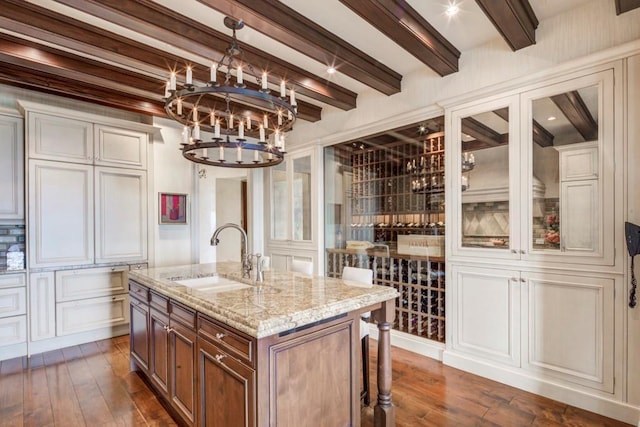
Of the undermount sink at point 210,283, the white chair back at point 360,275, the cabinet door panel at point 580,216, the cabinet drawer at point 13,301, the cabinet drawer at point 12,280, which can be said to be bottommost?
the cabinet drawer at point 13,301

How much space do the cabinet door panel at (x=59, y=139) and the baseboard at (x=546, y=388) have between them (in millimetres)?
4434

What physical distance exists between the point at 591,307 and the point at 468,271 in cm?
88

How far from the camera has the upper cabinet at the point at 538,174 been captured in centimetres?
233

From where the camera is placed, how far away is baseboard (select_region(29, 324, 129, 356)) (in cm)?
351

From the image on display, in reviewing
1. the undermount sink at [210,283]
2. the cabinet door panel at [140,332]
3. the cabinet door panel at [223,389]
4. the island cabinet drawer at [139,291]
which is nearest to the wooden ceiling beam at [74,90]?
the island cabinet drawer at [139,291]

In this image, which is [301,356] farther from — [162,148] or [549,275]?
[162,148]

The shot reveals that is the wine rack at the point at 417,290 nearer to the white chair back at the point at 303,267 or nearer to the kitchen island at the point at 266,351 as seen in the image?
the white chair back at the point at 303,267

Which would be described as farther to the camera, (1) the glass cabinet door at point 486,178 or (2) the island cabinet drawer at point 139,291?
(1) the glass cabinet door at point 486,178

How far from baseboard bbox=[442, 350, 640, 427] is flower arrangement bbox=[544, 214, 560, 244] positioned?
108 centimetres

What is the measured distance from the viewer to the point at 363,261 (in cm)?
416

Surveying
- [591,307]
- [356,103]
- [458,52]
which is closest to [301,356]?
[591,307]

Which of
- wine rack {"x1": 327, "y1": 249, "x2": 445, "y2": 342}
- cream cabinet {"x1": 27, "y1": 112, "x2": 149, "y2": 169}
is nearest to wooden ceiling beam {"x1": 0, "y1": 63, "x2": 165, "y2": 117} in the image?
cream cabinet {"x1": 27, "y1": 112, "x2": 149, "y2": 169}

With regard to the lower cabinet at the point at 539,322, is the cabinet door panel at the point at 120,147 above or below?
above

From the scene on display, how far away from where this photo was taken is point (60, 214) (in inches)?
142
